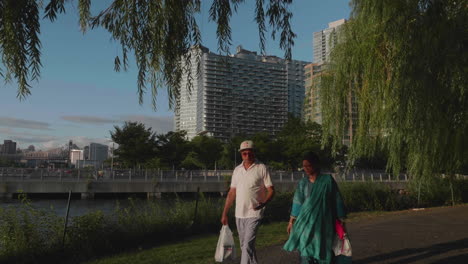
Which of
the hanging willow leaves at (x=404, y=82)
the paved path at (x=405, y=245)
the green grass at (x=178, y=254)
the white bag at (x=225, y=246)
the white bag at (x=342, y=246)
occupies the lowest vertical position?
the green grass at (x=178, y=254)

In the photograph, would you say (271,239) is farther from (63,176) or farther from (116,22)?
(63,176)

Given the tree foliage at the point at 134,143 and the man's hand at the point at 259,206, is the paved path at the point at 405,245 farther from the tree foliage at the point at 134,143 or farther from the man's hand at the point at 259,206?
the tree foliage at the point at 134,143

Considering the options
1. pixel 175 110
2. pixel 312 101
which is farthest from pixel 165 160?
pixel 175 110

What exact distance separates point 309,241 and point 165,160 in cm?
4933

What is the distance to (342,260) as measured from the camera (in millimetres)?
4113

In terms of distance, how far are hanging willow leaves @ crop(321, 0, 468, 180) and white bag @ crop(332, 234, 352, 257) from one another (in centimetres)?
426

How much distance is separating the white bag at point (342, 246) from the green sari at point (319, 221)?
0.17 ft

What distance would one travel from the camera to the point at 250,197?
4660 millimetres

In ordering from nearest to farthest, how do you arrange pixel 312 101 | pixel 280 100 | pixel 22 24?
pixel 22 24
pixel 312 101
pixel 280 100

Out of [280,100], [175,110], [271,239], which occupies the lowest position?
[271,239]

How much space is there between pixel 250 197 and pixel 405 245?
175 inches

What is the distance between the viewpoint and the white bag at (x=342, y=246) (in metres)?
4.02

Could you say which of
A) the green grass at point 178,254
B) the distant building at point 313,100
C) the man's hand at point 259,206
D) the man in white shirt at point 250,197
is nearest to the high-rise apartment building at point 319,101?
the distant building at point 313,100

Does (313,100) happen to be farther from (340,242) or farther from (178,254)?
(340,242)
